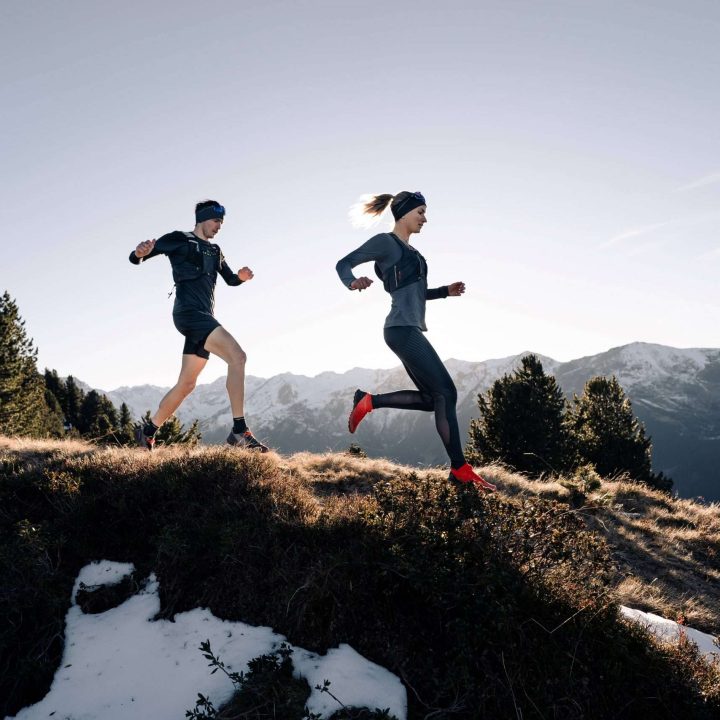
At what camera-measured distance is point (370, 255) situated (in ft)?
18.2

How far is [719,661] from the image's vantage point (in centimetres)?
298

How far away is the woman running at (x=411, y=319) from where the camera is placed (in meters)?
5.46

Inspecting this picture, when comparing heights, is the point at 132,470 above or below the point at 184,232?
below

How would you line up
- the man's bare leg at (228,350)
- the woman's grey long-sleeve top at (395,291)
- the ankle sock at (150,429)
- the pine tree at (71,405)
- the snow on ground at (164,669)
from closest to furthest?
1. the snow on ground at (164,669)
2. the woman's grey long-sleeve top at (395,291)
3. the man's bare leg at (228,350)
4. the ankle sock at (150,429)
5. the pine tree at (71,405)

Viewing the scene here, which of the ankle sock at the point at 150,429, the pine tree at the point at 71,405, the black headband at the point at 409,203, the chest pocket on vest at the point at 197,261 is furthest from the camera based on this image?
the pine tree at the point at 71,405

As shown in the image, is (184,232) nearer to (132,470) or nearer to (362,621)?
(132,470)

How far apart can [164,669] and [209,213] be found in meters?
5.49

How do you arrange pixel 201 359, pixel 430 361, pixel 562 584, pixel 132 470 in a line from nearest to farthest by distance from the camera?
pixel 562 584, pixel 132 470, pixel 430 361, pixel 201 359

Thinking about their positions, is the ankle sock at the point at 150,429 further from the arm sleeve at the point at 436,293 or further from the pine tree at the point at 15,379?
the pine tree at the point at 15,379

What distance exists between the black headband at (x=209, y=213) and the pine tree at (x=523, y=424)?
22009 millimetres

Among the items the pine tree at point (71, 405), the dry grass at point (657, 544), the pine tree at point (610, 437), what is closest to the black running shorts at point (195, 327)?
the dry grass at point (657, 544)

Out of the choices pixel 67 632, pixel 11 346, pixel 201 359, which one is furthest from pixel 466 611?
pixel 11 346

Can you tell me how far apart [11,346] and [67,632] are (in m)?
30.1

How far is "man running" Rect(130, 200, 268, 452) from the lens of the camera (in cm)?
620
